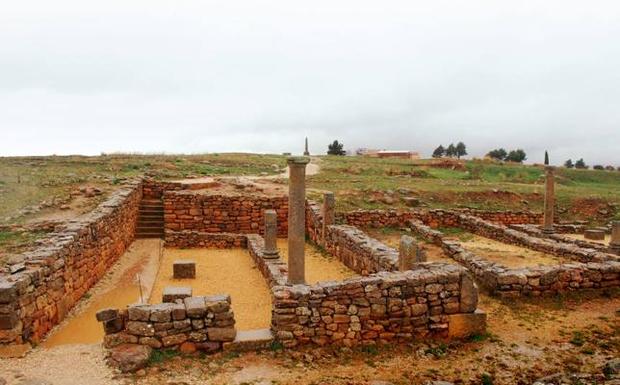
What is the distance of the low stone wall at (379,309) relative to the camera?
9.05 metres

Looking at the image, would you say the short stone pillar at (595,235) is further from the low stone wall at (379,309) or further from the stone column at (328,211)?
the low stone wall at (379,309)

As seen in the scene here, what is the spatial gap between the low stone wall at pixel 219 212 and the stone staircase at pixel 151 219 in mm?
514

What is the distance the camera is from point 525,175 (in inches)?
1617

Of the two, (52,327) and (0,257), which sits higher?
(0,257)

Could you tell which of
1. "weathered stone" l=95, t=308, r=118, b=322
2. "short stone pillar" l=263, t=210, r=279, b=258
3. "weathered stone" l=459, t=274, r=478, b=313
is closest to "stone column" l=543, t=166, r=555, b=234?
"short stone pillar" l=263, t=210, r=279, b=258

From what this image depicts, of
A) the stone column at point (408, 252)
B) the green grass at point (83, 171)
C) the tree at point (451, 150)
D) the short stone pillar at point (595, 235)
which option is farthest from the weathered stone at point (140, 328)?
the tree at point (451, 150)

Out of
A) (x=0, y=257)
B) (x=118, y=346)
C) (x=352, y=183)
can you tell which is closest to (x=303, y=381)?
(x=118, y=346)

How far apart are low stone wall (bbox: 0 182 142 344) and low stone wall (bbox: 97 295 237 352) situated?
1.66 m

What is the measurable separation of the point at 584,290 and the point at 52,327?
12.3 metres

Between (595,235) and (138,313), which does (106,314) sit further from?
(595,235)

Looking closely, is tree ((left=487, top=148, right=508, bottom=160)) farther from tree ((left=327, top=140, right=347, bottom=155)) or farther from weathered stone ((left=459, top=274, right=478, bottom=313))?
weathered stone ((left=459, top=274, right=478, bottom=313))

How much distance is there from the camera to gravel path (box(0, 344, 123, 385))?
25.0 ft

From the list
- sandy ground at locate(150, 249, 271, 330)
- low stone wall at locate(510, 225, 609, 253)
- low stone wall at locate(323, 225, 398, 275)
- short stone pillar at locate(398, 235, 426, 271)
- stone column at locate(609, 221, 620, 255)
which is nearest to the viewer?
short stone pillar at locate(398, 235, 426, 271)

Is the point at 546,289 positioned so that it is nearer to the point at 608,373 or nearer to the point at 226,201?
the point at 608,373
